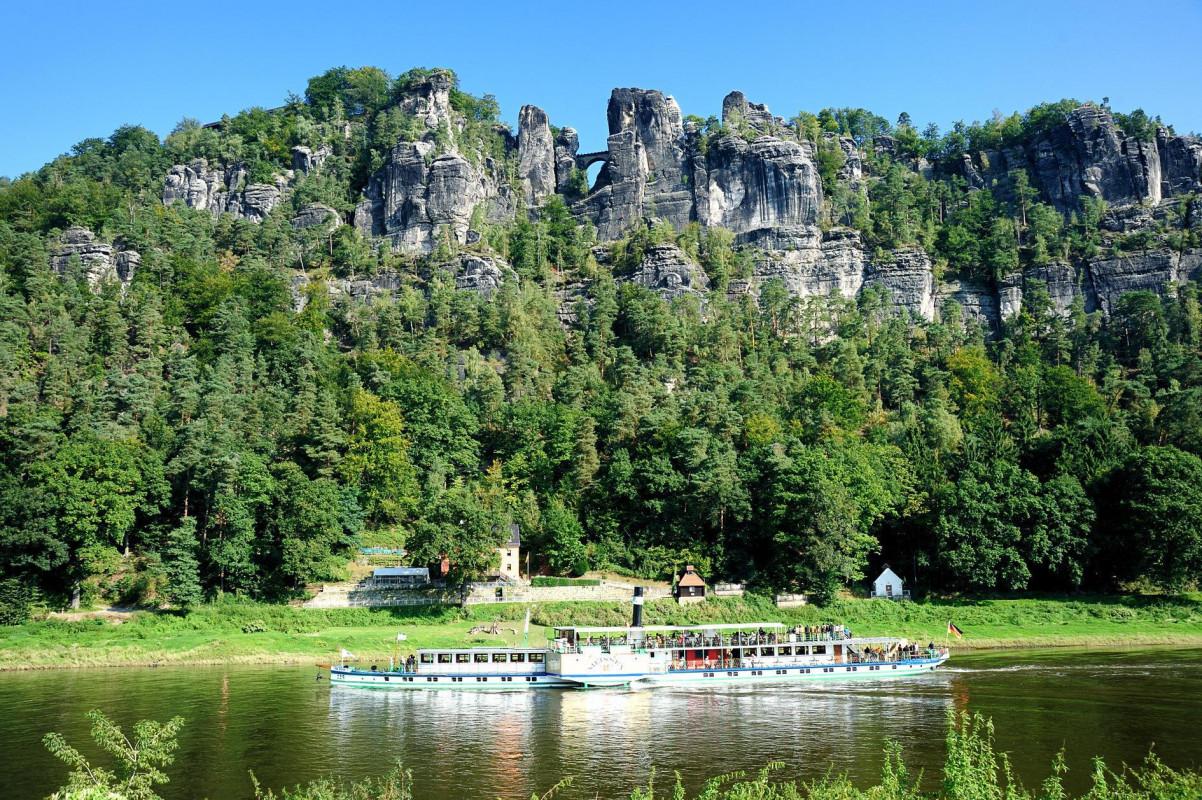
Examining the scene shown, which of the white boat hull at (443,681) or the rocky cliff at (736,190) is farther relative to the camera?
the rocky cliff at (736,190)

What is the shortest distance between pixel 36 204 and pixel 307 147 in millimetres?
44365

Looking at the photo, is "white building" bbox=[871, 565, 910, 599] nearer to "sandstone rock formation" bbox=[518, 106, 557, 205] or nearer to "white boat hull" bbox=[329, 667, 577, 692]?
"white boat hull" bbox=[329, 667, 577, 692]

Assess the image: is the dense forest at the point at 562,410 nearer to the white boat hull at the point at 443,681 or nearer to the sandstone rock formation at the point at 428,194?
the sandstone rock formation at the point at 428,194

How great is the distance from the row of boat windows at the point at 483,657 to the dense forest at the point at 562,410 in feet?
43.4

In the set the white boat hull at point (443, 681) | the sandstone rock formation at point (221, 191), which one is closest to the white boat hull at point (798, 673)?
the white boat hull at point (443, 681)

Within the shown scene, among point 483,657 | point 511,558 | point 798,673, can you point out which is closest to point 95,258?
point 511,558

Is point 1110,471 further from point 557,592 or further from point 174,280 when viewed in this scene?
point 174,280

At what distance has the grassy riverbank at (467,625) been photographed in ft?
206

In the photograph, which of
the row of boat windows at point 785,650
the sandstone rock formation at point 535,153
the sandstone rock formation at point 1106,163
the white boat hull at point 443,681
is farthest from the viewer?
the sandstone rock formation at point 535,153

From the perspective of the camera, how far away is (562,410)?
97.2 meters

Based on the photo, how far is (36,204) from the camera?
13825 cm

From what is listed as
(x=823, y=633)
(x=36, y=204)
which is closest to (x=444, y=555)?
(x=823, y=633)

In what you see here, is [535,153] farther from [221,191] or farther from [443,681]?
[443,681]

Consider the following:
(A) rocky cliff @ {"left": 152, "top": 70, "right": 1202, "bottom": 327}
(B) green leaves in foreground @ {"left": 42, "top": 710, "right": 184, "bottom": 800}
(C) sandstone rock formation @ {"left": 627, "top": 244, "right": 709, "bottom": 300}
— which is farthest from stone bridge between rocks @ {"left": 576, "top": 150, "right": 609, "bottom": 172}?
(B) green leaves in foreground @ {"left": 42, "top": 710, "right": 184, "bottom": 800}
